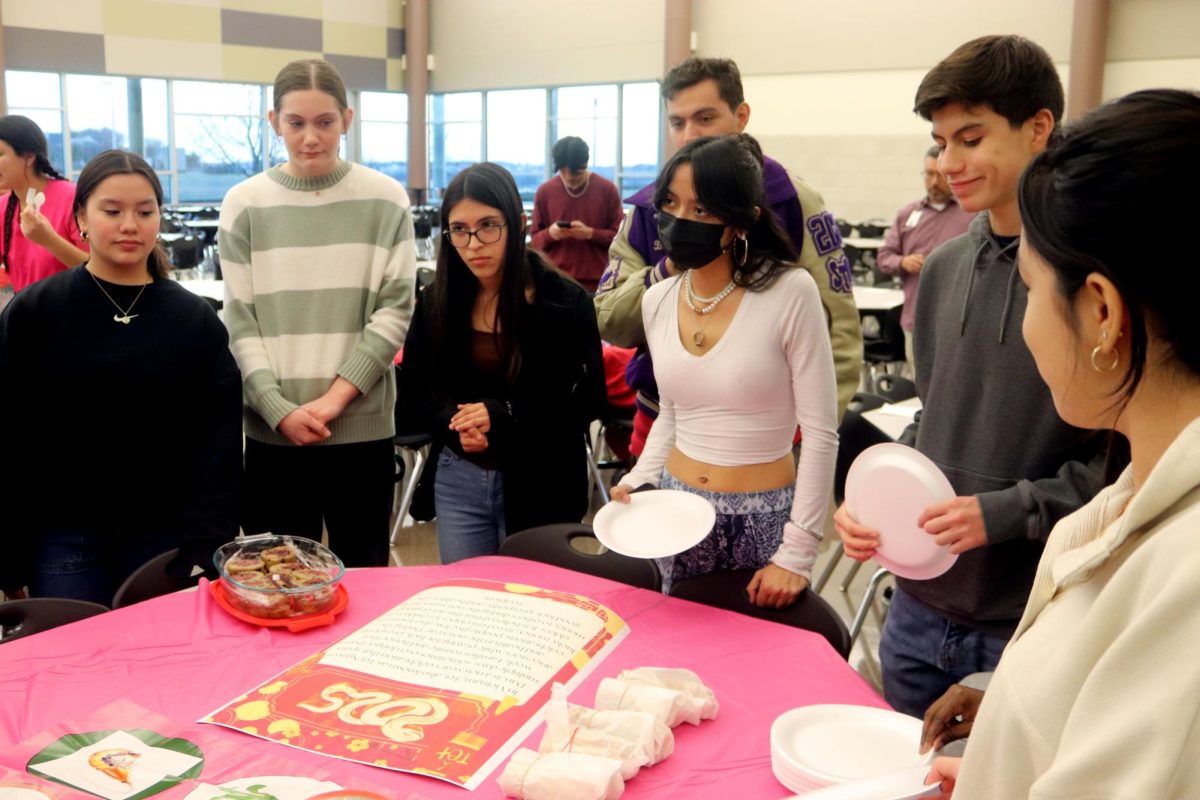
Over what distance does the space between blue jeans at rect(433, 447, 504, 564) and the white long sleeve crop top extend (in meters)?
0.58

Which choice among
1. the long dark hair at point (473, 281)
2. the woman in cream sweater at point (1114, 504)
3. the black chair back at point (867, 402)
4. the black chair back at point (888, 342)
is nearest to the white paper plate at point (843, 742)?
the woman in cream sweater at point (1114, 504)

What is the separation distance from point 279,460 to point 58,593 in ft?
1.94

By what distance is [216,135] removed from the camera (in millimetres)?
12891

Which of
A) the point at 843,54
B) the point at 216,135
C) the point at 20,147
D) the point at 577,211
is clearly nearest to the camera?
the point at 20,147

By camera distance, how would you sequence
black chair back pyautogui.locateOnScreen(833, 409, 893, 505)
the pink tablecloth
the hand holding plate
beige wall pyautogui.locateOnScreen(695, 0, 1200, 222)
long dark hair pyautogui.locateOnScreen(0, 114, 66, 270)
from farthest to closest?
beige wall pyautogui.locateOnScreen(695, 0, 1200, 222) < long dark hair pyautogui.locateOnScreen(0, 114, 66, 270) < black chair back pyautogui.locateOnScreen(833, 409, 893, 505) < the hand holding plate < the pink tablecloth

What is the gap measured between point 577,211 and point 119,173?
4.18 meters

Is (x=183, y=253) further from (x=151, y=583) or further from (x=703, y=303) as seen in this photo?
(x=703, y=303)

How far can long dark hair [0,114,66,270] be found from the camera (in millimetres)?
3582

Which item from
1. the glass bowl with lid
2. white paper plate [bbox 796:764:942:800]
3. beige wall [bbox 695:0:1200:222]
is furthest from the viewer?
beige wall [bbox 695:0:1200:222]

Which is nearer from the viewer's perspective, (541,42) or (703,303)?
(703,303)

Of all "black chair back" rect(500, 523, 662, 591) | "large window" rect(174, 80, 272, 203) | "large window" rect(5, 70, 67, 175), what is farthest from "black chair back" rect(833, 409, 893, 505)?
"large window" rect(174, 80, 272, 203)

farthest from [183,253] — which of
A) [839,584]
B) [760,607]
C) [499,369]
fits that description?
[760,607]

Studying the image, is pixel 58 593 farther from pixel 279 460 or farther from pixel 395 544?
pixel 395 544

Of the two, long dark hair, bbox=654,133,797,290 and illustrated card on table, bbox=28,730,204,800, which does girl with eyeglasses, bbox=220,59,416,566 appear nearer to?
long dark hair, bbox=654,133,797,290
